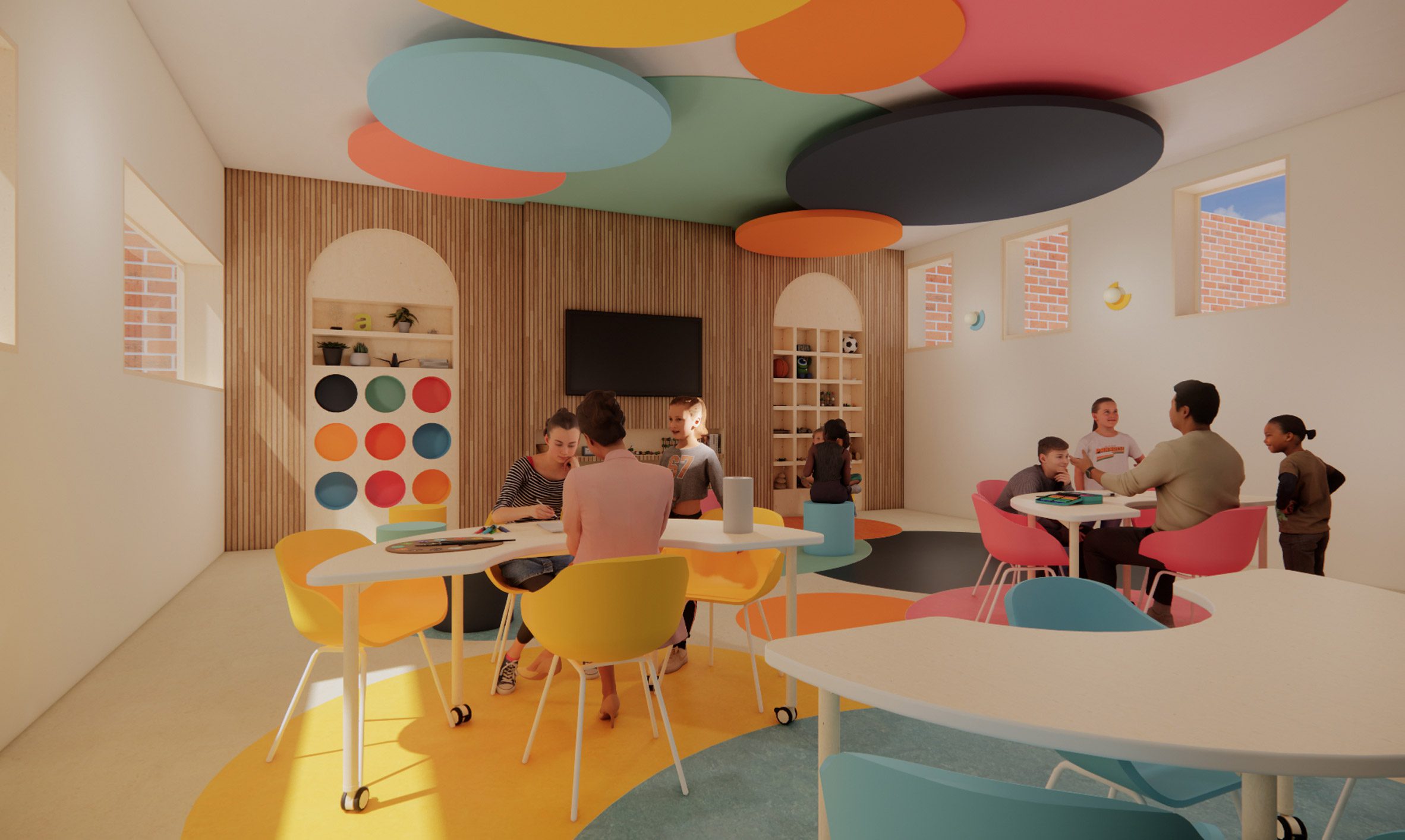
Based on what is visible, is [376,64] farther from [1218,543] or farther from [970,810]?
[1218,543]

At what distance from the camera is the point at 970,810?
0.86 m

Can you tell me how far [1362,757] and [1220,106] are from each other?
636 cm

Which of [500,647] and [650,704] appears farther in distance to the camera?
[500,647]

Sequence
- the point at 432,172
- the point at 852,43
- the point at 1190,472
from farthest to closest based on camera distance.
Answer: the point at 432,172, the point at 852,43, the point at 1190,472

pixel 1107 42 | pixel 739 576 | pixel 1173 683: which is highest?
pixel 1107 42

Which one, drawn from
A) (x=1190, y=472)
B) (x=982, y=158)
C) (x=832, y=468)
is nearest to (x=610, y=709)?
(x=1190, y=472)

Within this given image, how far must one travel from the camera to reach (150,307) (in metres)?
6.32

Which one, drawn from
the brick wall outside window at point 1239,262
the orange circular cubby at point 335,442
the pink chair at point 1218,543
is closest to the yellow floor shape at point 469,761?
the pink chair at point 1218,543

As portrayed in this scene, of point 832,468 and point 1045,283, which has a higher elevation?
point 1045,283

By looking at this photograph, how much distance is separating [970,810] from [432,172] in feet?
21.6

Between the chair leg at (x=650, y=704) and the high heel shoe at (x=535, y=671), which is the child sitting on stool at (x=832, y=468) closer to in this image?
the high heel shoe at (x=535, y=671)

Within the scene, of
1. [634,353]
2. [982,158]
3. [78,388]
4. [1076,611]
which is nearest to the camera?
[1076,611]

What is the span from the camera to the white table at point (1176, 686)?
1.01m

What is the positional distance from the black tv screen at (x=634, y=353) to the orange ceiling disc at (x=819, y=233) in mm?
1359
